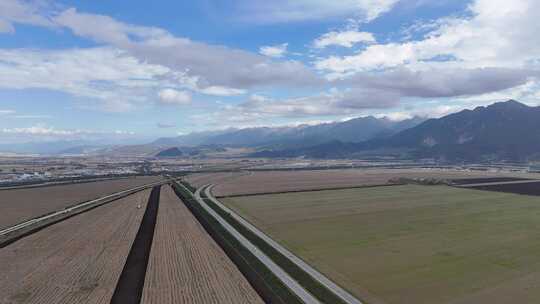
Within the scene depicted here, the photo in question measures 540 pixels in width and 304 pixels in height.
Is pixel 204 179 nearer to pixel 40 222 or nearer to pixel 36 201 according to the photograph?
pixel 36 201

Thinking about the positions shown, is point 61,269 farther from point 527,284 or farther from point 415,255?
point 527,284

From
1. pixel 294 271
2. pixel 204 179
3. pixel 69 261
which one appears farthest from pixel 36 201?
pixel 294 271

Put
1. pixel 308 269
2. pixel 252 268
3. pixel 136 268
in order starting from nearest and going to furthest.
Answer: pixel 308 269, pixel 252 268, pixel 136 268

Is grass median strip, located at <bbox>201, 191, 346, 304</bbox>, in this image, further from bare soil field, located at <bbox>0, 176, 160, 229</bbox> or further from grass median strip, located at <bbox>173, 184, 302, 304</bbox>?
bare soil field, located at <bbox>0, 176, 160, 229</bbox>

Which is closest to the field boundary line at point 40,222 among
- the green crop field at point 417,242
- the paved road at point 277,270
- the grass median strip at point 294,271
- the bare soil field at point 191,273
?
the bare soil field at point 191,273

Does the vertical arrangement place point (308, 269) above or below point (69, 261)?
below

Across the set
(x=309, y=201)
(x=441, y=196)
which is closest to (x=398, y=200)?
(x=441, y=196)

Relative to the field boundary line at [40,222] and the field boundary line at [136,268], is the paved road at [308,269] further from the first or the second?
the field boundary line at [40,222]
